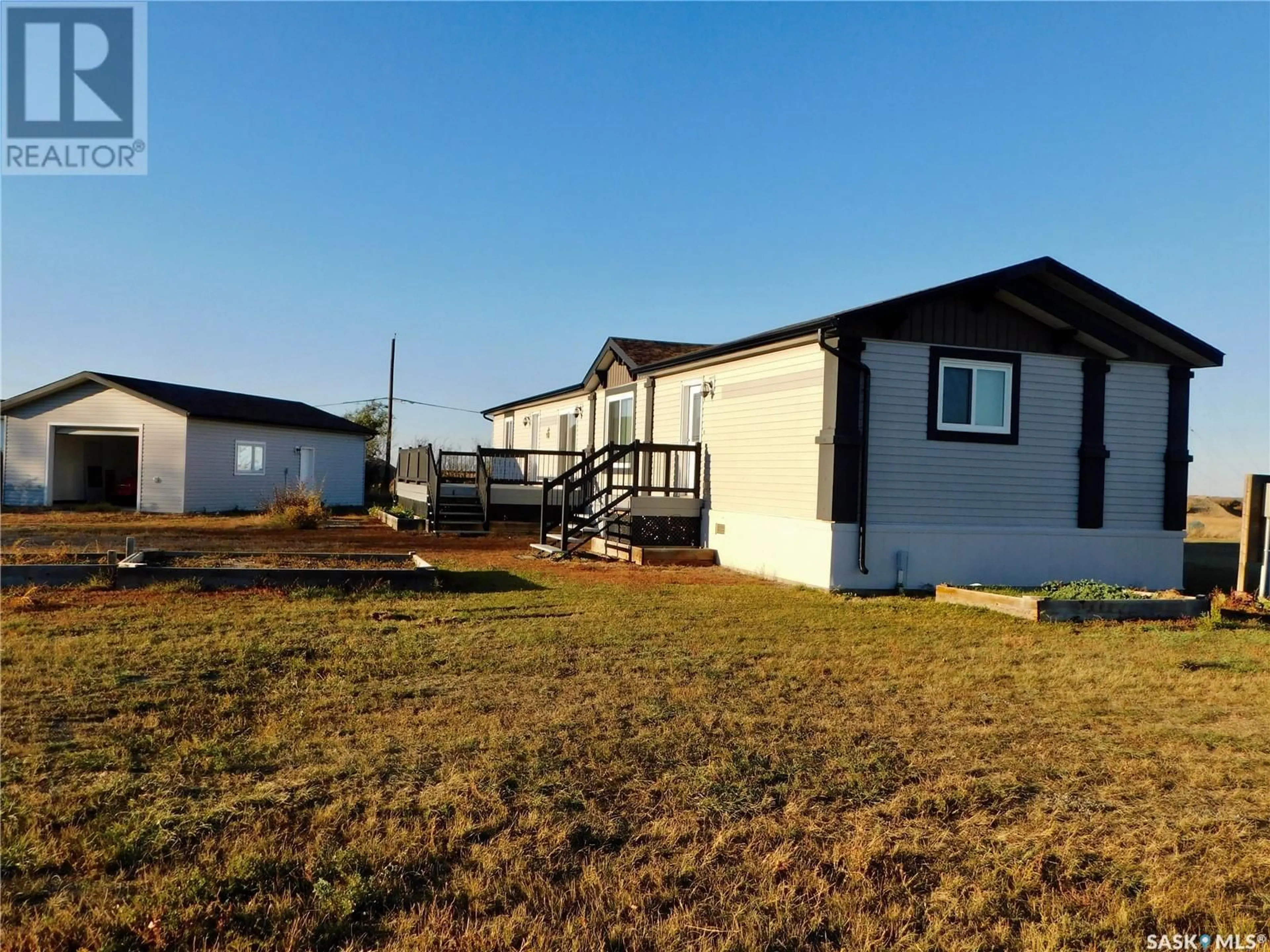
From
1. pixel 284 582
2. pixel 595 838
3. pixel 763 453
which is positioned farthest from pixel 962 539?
pixel 595 838

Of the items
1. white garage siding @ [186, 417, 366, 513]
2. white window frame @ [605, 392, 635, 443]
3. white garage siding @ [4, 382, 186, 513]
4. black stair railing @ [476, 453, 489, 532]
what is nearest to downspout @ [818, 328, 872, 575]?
white window frame @ [605, 392, 635, 443]

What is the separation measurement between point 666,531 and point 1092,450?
6.79 meters

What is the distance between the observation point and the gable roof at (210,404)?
81.3 ft

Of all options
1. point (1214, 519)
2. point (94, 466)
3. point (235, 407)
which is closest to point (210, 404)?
point (235, 407)

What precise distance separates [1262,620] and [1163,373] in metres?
4.60

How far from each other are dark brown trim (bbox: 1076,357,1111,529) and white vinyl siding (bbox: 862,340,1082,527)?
0.28ft

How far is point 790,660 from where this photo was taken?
711 cm

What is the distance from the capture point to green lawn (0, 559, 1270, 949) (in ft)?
9.88

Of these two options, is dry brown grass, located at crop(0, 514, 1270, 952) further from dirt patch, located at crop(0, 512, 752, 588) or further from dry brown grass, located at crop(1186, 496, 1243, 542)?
dry brown grass, located at crop(1186, 496, 1243, 542)

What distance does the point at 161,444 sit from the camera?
986 inches

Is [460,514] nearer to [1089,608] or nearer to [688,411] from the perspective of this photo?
[688,411]

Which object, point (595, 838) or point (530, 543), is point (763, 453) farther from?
point (595, 838)

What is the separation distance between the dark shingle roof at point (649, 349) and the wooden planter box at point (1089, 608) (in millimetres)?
8338

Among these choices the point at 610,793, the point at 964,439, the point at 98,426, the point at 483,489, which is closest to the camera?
the point at 610,793
